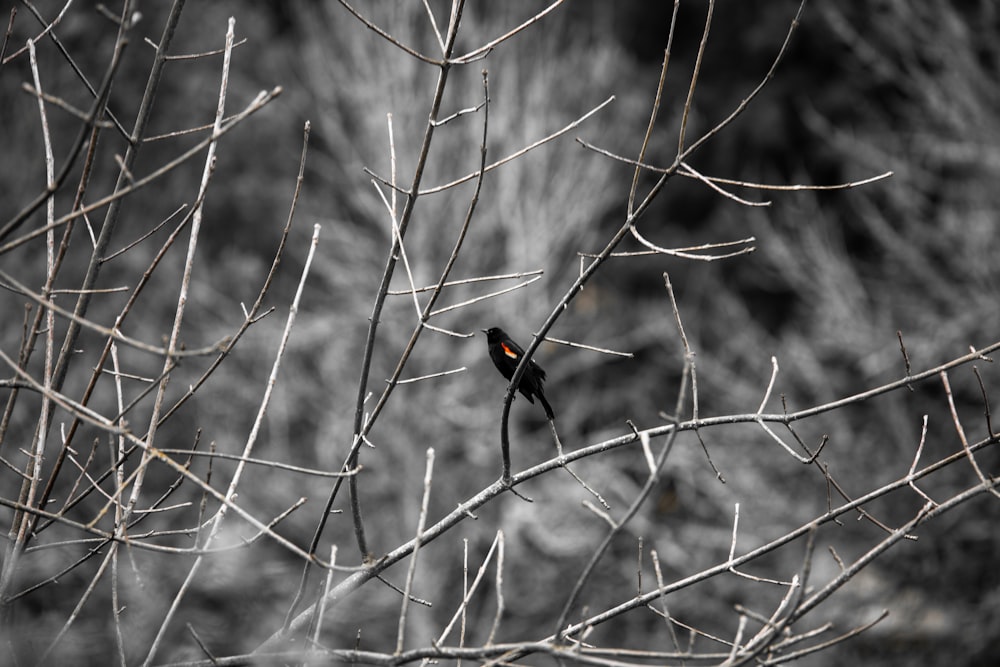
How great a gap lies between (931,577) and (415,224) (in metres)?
6.96

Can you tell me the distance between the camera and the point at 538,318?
1188 cm

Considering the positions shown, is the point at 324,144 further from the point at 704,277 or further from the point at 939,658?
the point at 939,658

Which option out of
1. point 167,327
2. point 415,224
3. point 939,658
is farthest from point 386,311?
point 939,658

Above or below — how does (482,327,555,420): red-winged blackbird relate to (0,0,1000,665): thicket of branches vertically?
above

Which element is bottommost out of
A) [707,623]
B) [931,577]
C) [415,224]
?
[707,623]

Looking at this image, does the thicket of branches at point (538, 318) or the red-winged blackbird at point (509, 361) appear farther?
the thicket of branches at point (538, 318)

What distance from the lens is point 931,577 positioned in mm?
9328

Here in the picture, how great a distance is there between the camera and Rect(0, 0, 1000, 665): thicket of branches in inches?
383

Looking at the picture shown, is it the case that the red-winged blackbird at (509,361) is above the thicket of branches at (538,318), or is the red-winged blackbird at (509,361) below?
above

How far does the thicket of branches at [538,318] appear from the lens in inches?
383

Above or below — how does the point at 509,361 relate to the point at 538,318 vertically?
above

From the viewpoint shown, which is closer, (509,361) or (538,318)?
(509,361)

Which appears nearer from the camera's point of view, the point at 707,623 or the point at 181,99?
the point at 707,623

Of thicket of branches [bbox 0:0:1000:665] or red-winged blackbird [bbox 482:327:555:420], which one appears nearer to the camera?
red-winged blackbird [bbox 482:327:555:420]
